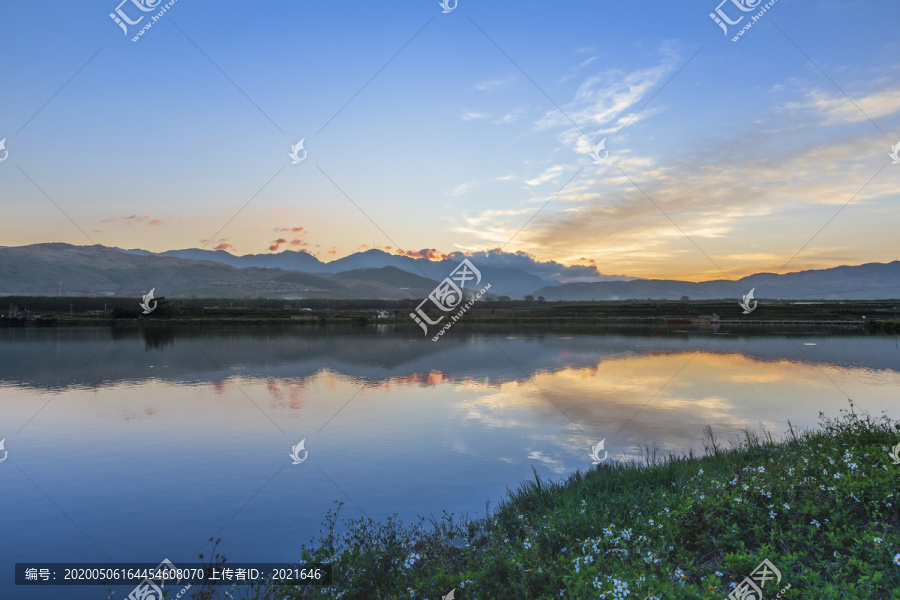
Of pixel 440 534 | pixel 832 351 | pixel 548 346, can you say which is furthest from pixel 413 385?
pixel 832 351

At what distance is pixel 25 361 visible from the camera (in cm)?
4022

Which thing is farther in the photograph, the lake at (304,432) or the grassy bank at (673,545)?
the lake at (304,432)

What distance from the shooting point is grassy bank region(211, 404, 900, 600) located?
6086 mm

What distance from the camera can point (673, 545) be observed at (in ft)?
23.9

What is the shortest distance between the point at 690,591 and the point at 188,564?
8.84 meters

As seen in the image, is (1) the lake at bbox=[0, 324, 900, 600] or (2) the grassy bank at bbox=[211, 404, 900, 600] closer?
(2) the grassy bank at bbox=[211, 404, 900, 600]

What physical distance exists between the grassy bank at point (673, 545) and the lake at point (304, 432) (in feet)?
8.68

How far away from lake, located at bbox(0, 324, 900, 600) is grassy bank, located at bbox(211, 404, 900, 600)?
8.68 ft

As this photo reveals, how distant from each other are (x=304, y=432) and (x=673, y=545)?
15.3 meters

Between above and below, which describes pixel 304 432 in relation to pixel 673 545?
above

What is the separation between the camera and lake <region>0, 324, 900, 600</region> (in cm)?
1134

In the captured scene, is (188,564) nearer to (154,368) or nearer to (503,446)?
(503,446)

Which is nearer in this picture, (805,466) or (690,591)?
(690,591)

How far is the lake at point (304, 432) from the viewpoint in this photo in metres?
11.3
